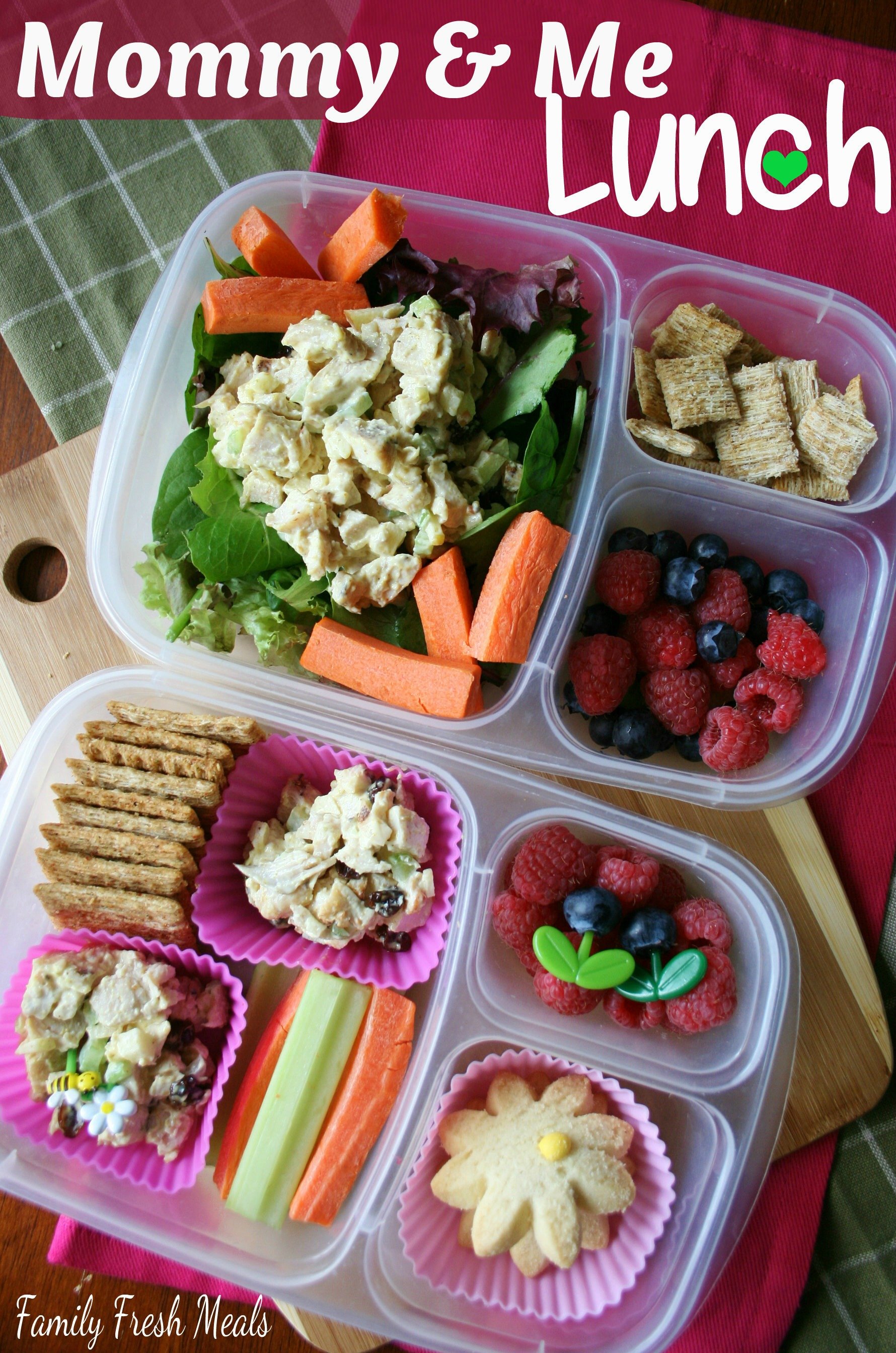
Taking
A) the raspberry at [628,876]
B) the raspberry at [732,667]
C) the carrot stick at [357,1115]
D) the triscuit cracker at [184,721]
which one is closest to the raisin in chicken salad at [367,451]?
the triscuit cracker at [184,721]

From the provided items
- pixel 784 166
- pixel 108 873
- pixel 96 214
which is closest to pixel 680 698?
pixel 108 873

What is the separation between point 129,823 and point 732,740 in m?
0.88

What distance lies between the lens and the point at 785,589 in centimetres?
139

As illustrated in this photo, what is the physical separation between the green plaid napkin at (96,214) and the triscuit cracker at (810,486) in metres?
1.06

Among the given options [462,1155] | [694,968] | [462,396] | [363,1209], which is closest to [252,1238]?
[363,1209]

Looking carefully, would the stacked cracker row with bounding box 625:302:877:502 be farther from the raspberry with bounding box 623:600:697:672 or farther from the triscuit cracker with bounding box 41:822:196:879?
the triscuit cracker with bounding box 41:822:196:879

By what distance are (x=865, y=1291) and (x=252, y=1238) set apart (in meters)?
0.95

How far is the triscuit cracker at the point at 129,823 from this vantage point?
49.4 inches

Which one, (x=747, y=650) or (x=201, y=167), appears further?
(x=201, y=167)

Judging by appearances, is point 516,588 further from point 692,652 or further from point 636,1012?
point 636,1012

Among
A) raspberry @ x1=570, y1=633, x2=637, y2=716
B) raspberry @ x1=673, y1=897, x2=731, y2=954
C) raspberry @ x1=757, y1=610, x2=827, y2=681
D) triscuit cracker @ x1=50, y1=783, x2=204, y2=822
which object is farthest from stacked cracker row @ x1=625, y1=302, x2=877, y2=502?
triscuit cracker @ x1=50, y1=783, x2=204, y2=822

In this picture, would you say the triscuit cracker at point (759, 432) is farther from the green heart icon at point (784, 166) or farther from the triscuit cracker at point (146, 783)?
→ the triscuit cracker at point (146, 783)

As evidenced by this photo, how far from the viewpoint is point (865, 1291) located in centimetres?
139

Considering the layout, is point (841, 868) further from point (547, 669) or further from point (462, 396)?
point (462, 396)
